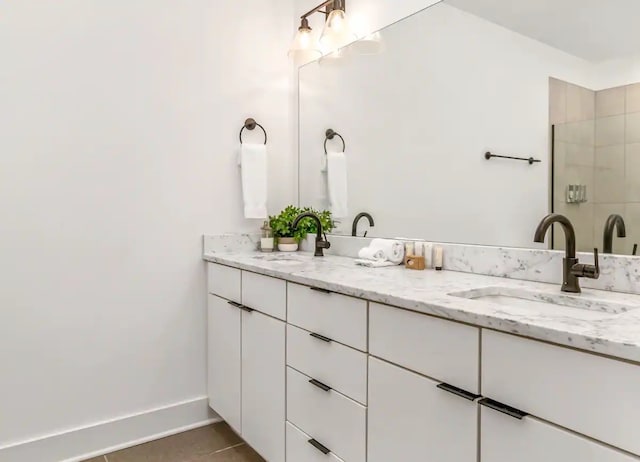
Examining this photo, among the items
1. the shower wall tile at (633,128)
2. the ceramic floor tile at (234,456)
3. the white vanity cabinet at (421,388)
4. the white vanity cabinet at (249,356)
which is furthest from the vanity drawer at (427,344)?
the ceramic floor tile at (234,456)

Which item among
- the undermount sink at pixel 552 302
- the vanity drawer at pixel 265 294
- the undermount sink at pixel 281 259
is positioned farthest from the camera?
the undermount sink at pixel 281 259

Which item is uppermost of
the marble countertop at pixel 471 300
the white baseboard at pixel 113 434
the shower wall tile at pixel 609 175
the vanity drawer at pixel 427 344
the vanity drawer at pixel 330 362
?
the shower wall tile at pixel 609 175

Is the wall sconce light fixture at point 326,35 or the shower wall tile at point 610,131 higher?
the wall sconce light fixture at point 326,35

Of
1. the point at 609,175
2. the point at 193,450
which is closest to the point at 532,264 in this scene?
the point at 609,175

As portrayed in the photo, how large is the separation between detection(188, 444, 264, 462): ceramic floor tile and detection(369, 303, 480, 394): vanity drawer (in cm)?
112

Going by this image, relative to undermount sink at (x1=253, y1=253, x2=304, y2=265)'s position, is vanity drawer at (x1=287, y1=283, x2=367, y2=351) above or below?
below

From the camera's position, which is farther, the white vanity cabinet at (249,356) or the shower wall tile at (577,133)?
the white vanity cabinet at (249,356)

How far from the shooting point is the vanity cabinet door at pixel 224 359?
203 cm

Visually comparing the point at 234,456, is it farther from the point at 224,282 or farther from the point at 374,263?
the point at 374,263

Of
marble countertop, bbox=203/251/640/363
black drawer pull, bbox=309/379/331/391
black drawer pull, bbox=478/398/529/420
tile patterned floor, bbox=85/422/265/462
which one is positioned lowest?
tile patterned floor, bbox=85/422/265/462

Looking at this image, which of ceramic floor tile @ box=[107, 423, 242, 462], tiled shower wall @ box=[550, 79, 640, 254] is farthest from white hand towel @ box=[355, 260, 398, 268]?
Answer: ceramic floor tile @ box=[107, 423, 242, 462]

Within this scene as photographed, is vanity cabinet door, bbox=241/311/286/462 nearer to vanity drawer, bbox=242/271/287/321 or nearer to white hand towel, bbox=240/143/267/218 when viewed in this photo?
vanity drawer, bbox=242/271/287/321

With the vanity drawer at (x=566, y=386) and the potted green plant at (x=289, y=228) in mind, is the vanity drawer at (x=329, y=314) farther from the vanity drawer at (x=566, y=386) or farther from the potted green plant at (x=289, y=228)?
the potted green plant at (x=289, y=228)

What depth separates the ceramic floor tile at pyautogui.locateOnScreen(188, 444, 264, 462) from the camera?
6.65ft
